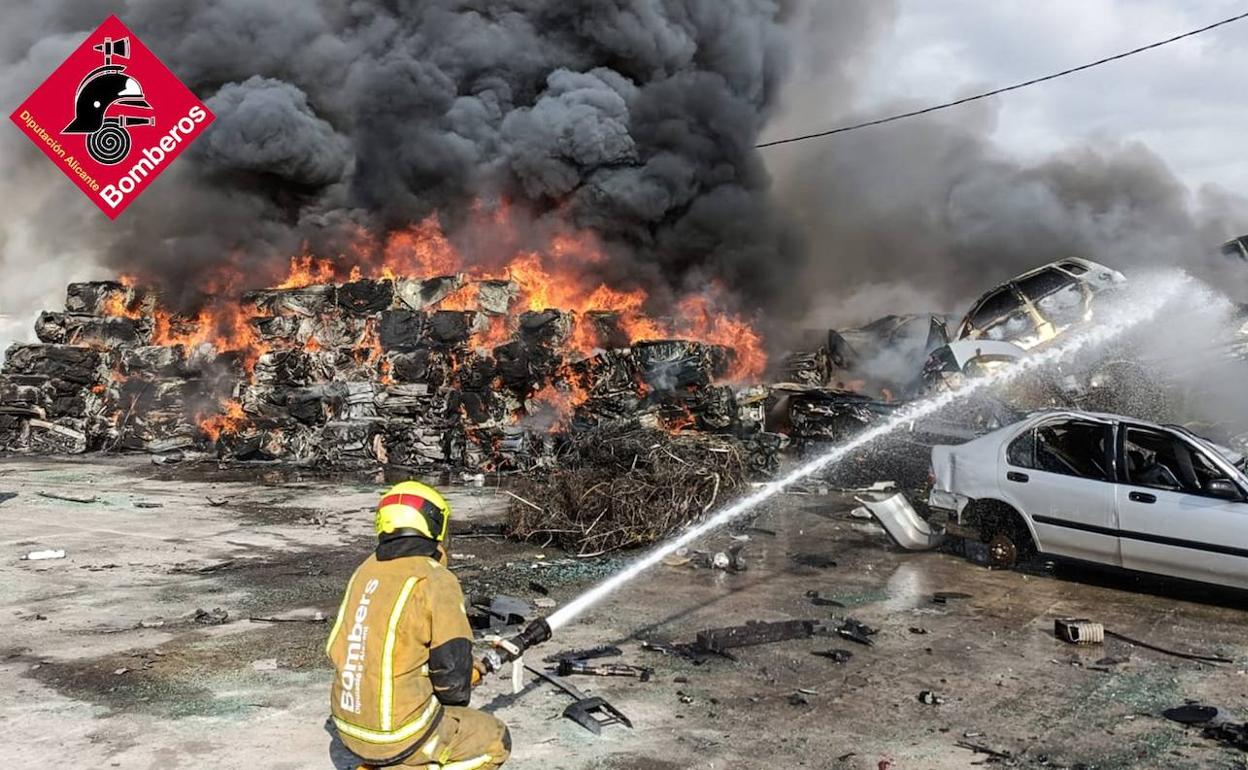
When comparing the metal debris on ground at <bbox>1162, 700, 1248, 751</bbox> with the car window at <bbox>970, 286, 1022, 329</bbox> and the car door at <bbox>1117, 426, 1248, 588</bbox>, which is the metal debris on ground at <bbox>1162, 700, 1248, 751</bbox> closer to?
the car door at <bbox>1117, 426, 1248, 588</bbox>

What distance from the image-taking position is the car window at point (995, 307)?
14414mm

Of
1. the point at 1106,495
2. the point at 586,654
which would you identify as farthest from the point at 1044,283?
the point at 586,654

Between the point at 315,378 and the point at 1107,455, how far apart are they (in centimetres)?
1526

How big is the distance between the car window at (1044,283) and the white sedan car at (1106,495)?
7262mm

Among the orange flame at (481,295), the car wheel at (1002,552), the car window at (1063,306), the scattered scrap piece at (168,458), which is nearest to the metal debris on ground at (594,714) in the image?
the car wheel at (1002,552)

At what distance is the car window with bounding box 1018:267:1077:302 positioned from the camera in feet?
45.9

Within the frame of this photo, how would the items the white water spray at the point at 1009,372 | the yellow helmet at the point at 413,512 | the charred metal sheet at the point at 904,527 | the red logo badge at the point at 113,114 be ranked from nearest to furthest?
the yellow helmet at the point at 413,512, the charred metal sheet at the point at 904,527, the white water spray at the point at 1009,372, the red logo badge at the point at 113,114

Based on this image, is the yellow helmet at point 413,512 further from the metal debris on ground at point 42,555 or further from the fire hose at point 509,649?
the metal debris on ground at point 42,555

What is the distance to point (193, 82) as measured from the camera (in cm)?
2403

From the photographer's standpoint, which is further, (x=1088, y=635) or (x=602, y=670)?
(x=1088, y=635)

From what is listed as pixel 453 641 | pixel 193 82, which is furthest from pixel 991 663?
pixel 193 82

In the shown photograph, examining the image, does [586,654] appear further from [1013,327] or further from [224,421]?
[224,421]

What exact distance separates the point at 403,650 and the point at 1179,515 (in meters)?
5.82

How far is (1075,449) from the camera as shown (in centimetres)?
703
